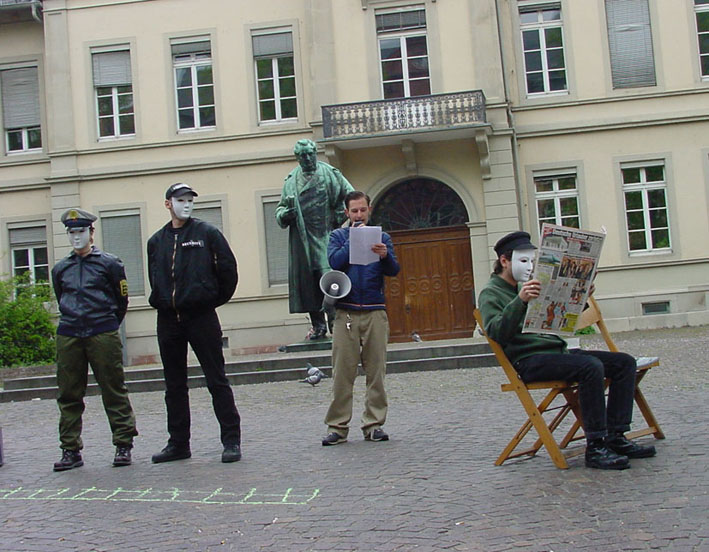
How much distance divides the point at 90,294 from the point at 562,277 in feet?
11.3

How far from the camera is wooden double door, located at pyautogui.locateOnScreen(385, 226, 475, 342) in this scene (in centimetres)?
2331

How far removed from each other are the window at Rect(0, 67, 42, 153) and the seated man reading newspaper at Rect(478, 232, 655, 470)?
71.5 ft

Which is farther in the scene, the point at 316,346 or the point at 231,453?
the point at 316,346

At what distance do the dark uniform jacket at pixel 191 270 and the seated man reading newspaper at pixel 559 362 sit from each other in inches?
76.4

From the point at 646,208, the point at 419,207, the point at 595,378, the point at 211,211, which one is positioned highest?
the point at 211,211

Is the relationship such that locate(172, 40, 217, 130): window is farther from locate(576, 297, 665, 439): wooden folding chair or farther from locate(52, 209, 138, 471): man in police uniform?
locate(576, 297, 665, 439): wooden folding chair

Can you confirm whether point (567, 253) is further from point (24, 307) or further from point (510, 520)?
point (24, 307)

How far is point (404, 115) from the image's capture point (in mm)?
22203

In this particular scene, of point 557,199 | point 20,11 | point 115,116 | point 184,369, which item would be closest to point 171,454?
point 184,369

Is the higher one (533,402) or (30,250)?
(30,250)

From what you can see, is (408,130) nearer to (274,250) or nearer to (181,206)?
(274,250)

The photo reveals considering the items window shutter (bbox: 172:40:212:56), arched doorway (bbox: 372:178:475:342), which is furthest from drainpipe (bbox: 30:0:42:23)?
arched doorway (bbox: 372:178:475:342)

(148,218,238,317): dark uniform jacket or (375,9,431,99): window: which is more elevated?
(375,9,431,99): window

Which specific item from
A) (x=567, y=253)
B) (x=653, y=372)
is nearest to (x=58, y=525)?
(x=567, y=253)
